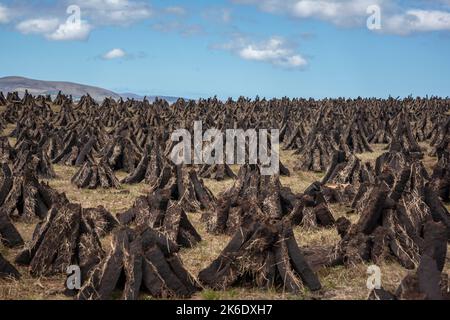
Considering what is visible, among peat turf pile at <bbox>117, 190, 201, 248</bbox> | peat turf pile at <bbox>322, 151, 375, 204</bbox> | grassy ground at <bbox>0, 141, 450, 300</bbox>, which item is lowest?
grassy ground at <bbox>0, 141, 450, 300</bbox>

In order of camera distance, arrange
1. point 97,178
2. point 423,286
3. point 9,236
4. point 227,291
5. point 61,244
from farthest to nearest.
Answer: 1. point 97,178
2. point 9,236
3. point 61,244
4. point 227,291
5. point 423,286

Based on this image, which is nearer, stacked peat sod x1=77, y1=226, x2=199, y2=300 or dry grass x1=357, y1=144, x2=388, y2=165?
stacked peat sod x1=77, y1=226, x2=199, y2=300

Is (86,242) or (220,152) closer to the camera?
(86,242)

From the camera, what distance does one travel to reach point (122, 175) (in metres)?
20.0

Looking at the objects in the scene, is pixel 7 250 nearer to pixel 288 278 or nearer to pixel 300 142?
pixel 288 278

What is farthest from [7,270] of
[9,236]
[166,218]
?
[166,218]

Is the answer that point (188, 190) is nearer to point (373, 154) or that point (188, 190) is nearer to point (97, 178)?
point (97, 178)

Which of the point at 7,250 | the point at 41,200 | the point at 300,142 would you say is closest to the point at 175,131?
the point at 300,142


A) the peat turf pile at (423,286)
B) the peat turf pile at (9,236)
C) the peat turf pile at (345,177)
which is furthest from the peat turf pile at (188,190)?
the peat turf pile at (423,286)

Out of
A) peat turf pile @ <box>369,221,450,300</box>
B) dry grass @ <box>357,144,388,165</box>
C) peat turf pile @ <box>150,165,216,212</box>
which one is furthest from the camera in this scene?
dry grass @ <box>357,144,388,165</box>

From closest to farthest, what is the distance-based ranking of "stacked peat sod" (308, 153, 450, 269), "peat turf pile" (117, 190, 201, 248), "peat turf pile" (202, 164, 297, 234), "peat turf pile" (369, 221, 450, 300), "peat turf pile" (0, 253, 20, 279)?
"peat turf pile" (369, 221, 450, 300) < "peat turf pile" (0, 253, 20, 279) < "stacked peat sod" (308, 153, 450, 269) < "peat turf pile" (117, 190, 201, 248) < "peat turf pile" (202, 164, 297, 234)

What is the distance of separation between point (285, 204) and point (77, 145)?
12.5 meters

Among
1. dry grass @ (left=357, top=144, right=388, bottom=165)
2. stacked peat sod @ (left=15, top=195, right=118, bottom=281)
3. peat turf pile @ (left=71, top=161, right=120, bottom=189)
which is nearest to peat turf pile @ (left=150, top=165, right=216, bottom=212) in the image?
peat turf pile @ (left=71, top=161, right=120, bottom=189)

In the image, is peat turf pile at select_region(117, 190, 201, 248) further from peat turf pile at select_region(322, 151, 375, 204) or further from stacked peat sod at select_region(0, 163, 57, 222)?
peat turf pile at select_region(322, 151, 375, 204)
